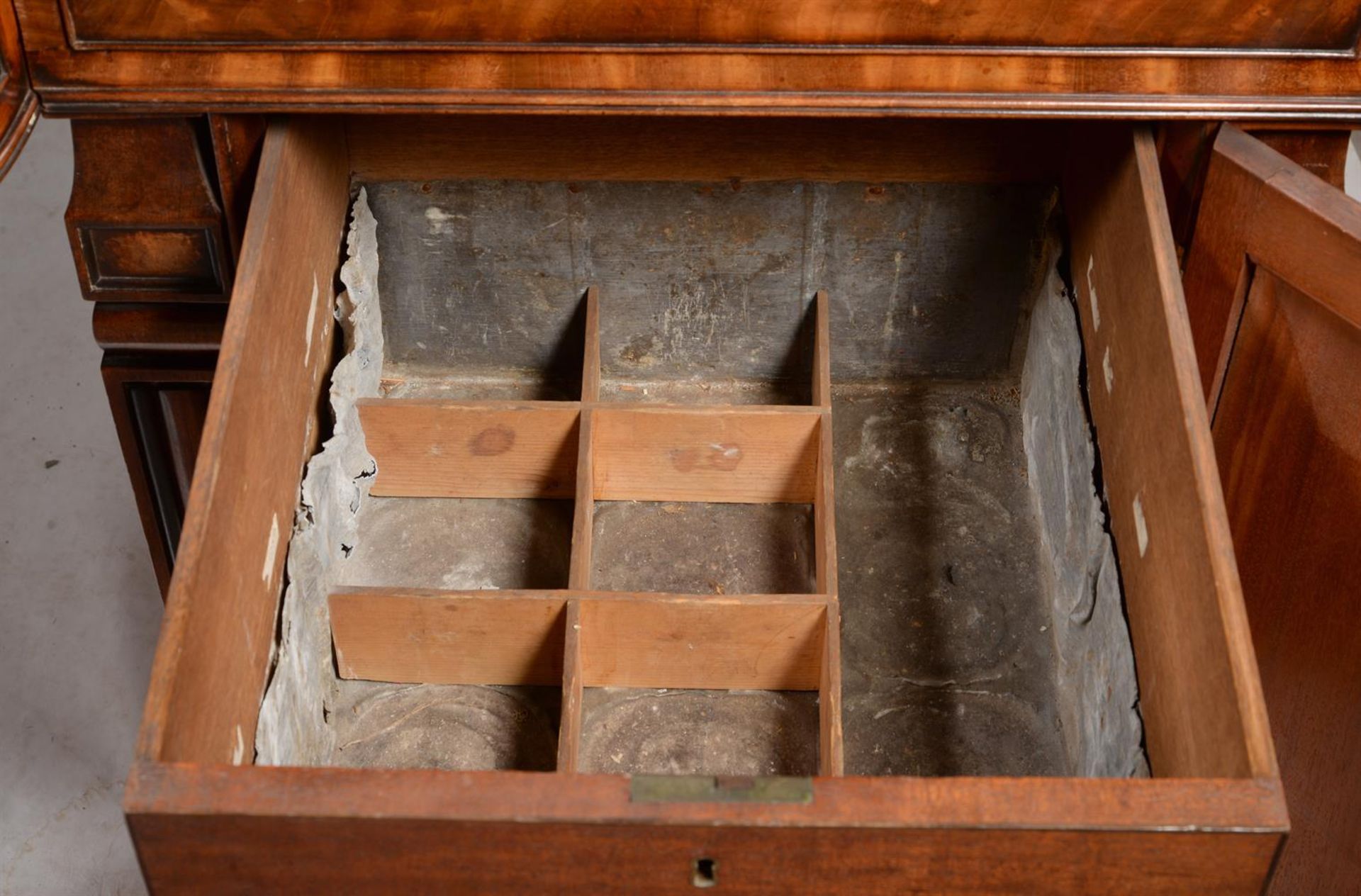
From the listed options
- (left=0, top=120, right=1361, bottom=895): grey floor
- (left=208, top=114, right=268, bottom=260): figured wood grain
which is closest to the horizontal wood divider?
(left=208, top=114, right=268, bottom=260): figured wood grain

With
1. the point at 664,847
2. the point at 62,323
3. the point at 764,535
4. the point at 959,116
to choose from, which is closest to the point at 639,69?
the point at 959,116

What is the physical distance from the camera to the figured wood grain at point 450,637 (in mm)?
1485

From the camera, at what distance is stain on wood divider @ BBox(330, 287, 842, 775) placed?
1.48 metres

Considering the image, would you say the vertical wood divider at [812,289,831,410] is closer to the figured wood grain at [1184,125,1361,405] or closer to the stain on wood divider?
the stain on wood divider

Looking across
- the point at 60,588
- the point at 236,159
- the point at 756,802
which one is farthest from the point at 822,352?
the point at 60,588

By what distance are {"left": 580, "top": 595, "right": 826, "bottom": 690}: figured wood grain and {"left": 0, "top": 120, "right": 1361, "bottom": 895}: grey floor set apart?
74 centimetres

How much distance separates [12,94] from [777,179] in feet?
2.43

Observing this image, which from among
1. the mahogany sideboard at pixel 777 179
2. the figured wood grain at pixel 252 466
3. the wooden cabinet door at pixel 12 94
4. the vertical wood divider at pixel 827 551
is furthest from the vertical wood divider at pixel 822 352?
the wooden cabinet door at pixel 12 94

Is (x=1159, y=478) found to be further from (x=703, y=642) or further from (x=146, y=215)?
(x=146, y=215)

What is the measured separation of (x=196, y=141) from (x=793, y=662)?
732 millimetres

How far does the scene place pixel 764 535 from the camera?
1684 millimetres

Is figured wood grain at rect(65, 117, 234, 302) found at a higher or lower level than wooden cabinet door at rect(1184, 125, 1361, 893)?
higher

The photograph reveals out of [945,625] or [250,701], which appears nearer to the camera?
[250,701]

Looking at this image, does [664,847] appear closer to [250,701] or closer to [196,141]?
[250,701]
